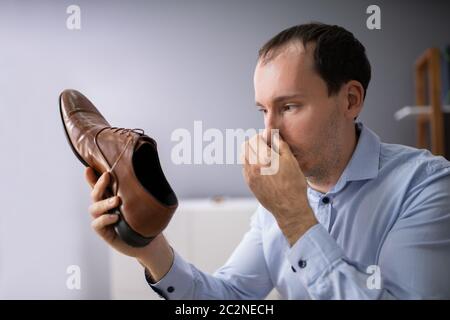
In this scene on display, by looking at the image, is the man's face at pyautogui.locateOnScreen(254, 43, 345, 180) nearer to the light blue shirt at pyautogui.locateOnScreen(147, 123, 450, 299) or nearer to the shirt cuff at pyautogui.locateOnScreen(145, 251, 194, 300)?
the light blue shirt at pyautogui.locateOnScreen(147, 123, 450, 299)

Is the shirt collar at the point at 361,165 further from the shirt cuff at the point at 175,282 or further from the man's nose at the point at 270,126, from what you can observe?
the shirt cuff at the point at 175,282

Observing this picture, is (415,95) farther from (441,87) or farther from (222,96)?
(222,96)

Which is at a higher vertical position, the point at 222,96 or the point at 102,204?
the point at 222,96

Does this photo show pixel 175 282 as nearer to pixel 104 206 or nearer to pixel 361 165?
pixel 104 206

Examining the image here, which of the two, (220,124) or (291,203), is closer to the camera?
(291,203)

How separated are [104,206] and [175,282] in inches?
6.8

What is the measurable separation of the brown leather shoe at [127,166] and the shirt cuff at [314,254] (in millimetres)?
171

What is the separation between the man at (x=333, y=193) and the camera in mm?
562

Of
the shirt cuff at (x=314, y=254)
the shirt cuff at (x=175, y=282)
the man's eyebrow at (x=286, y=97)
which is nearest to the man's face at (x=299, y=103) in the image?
the man's eyebrow at (x=286, y=97)

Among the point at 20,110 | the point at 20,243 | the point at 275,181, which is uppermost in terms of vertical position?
the point at 20,110

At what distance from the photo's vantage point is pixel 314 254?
542mm

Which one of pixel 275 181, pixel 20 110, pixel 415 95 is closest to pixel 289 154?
pixel 275 181

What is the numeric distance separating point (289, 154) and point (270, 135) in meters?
0.04

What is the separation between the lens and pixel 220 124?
72cm
